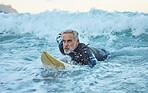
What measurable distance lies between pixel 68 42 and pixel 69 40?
0.15ft

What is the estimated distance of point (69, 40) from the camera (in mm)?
3693

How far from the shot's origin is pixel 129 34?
31.6 ft

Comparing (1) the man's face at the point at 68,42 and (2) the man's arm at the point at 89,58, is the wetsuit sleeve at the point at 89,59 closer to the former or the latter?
(2) the man's arm at the point at 89,58

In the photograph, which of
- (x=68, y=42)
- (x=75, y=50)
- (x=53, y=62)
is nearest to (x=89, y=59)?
(x=75, y=50)

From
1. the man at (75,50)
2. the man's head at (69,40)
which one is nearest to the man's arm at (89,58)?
the man at (75,50)

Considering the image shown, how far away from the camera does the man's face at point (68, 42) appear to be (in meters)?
3.67

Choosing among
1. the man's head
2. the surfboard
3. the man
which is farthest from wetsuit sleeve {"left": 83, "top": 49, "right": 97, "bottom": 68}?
the surfboard

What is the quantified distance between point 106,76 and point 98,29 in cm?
748

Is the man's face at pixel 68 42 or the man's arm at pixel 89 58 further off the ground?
the man's face at pixel 68 42

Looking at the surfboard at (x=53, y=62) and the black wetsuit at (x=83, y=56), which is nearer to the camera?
the surfboard at (x=53, y=62)

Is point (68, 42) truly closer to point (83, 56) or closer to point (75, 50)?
point (75, 50)

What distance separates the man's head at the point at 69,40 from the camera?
145 inches

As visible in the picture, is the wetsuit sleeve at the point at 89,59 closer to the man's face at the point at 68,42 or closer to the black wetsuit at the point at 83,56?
the black wetsuit at the point at 83,56

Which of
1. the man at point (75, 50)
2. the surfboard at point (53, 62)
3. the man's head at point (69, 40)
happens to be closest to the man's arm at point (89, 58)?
the man at point (75, 50)
